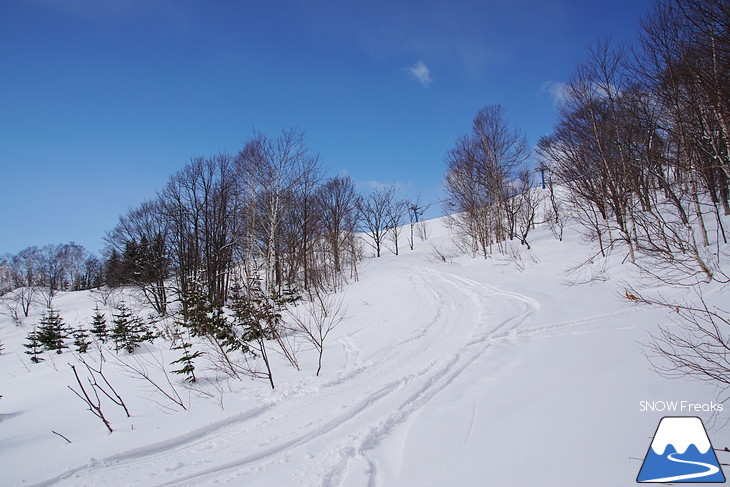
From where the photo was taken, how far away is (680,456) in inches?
93.0

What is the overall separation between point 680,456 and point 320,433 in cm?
309

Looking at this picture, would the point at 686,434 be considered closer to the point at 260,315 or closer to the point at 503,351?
the point at 503,351

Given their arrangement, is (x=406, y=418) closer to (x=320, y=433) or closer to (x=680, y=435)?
(x=320, y=433)

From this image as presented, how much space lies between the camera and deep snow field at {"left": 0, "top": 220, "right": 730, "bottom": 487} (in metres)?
2.67

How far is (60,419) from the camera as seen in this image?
484 centimetres

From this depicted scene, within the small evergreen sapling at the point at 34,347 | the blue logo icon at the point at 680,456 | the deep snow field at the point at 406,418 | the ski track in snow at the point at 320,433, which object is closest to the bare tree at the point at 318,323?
the deep snow field at the point at 406,418

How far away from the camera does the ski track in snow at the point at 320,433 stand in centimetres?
276

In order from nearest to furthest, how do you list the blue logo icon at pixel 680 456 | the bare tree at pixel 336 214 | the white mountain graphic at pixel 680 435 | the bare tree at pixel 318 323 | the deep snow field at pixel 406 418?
the blue logo icon at pixel 680 456
the white mountain graphic at pixel 680 435
the deep snow field at pixel 406 418
the bare tree at pixel 318 323
the bare tree at pixel 336 214

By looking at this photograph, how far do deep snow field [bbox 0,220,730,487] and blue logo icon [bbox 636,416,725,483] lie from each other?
0.08 metres

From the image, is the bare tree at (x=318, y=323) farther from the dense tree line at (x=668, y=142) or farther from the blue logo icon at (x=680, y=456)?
the dense tree line at (x=668, y=142)

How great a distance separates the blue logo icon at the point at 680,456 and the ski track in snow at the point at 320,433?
142cm

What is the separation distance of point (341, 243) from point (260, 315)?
68.0ft

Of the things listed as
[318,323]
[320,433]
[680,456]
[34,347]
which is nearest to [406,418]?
[320,433]

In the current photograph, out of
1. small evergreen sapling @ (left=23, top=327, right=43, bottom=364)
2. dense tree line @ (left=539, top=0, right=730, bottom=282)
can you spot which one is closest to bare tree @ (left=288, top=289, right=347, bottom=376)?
dense tree line @ (left=539, top=0, right=730, bottom=282)
